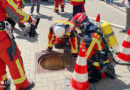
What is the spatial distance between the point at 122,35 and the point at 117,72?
2.93 m

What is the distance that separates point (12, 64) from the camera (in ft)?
→ 9.96

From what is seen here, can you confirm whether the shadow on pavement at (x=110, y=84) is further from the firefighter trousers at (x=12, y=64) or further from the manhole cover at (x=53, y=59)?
the firefighter trousers at (x=12, y=64)

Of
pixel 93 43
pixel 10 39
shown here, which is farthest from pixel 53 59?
pixel 10 39

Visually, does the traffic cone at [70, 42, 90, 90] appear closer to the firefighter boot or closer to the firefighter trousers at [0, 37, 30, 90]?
the firefighter trousers at [0, 37, 30, 90]

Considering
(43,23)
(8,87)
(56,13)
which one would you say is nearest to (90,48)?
(8,87)

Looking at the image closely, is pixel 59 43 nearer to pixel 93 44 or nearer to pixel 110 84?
pixel 93 44

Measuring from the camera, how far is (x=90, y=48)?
3.54 m

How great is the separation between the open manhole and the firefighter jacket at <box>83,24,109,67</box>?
145 centimetres

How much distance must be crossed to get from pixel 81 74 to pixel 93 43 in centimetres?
71

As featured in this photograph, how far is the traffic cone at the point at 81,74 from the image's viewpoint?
3.29m

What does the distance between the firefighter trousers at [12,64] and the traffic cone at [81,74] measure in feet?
3.50

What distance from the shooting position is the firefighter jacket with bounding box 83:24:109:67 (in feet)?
11.5

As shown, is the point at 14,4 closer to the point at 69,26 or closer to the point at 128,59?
the point at 69,26

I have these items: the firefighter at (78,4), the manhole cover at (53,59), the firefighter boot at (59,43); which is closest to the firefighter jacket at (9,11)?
the manhole cover at (53,59)
